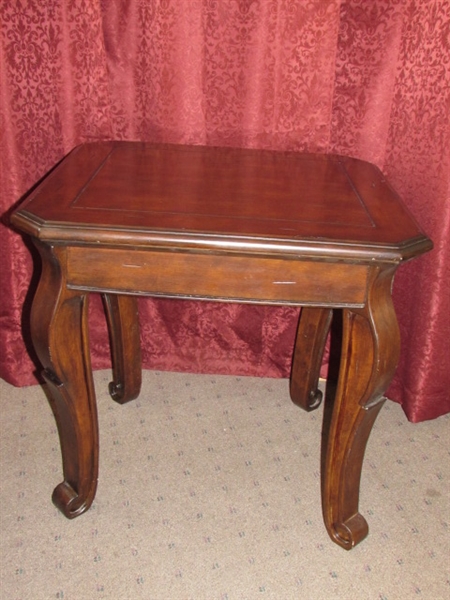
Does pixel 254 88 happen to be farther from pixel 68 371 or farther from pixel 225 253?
pixel 68 371

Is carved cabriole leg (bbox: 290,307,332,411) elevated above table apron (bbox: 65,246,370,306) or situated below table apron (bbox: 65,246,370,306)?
below

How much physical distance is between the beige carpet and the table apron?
647mm

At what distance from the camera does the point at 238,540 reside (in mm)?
1532

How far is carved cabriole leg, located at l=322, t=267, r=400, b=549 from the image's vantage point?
48.6 inches

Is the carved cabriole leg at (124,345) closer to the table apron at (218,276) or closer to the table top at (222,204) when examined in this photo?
the table top at (222,204)

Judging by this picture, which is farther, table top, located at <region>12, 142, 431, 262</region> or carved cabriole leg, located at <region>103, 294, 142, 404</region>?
carved cabriole leg, located at <region>103, 294, 142, 404</region>

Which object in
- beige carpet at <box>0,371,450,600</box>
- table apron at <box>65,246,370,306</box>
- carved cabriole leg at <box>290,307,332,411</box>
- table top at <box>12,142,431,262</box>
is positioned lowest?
beige carpet at <box>0,371,450,600</box>

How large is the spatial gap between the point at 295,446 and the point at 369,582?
1.50 ft

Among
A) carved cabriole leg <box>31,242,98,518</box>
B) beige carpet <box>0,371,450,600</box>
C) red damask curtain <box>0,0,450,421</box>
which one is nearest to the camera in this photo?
carved cabriole leg <box>31,242,98,518</box>

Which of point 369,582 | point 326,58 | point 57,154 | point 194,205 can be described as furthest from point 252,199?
point 369,582

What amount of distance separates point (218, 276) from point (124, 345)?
0.72m

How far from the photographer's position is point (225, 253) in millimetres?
1167

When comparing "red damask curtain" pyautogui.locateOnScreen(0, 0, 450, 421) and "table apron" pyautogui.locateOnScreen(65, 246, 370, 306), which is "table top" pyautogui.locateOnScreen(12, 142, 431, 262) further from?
"red damask curtain" pyautogui.locateOnScreen(0, 0, 450, 421)

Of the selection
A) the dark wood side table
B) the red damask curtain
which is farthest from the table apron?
the red damask curtain
